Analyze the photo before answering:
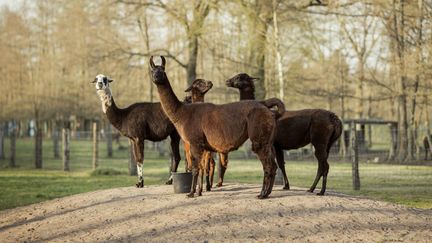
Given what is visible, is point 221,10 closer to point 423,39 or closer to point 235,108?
point 423,39

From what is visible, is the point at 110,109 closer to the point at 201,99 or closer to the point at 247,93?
the point at 201,99

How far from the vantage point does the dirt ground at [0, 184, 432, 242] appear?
829cm

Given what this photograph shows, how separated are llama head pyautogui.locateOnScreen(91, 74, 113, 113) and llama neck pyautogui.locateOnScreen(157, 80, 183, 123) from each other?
2441mm

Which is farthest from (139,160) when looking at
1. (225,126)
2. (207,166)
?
(225,126)

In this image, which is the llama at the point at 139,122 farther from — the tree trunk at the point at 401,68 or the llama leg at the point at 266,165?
the tree trunk at the point at 401,68

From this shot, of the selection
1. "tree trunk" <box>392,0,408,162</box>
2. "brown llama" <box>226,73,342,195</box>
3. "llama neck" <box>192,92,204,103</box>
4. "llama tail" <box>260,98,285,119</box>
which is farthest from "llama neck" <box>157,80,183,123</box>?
"tree trunk" <box>392,0,408,162</box>

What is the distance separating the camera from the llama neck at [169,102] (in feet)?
34.6

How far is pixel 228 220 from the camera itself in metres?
8.68

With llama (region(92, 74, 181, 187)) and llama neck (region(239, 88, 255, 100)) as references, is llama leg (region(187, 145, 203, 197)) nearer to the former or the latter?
llama neck (region(239, 88, 255, 100))

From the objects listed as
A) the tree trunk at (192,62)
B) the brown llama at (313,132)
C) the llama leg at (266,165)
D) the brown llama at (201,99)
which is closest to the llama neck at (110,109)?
the brown llama at (201,99)

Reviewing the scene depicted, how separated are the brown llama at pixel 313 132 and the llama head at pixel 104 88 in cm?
395

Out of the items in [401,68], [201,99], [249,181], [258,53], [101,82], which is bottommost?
[249,181]

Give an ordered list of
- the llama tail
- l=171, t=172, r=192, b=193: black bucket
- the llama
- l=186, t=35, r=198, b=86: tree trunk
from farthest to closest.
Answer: l=186, t=35, r=198, b=86: tree trunk, the llama, l=171, t=172, r=192, b=193: black bucket, the llama tail

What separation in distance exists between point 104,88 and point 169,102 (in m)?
2.75
